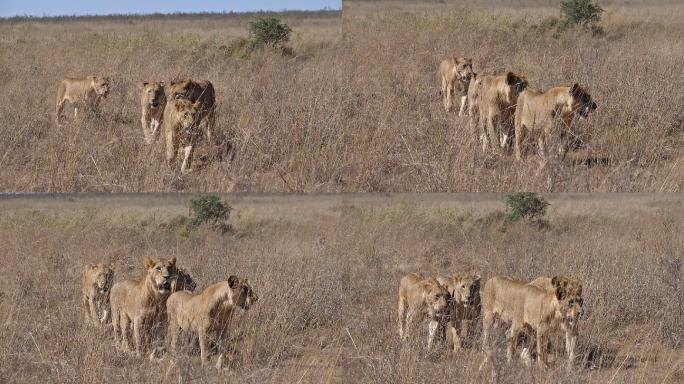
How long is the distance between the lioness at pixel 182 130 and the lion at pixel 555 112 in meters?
3.35

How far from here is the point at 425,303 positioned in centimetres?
976

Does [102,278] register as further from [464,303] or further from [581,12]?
[581,12]

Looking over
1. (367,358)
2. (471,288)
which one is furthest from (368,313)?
(367,358)

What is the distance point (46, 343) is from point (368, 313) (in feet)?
10.6

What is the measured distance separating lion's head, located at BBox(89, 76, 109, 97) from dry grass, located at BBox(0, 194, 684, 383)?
1.55 m

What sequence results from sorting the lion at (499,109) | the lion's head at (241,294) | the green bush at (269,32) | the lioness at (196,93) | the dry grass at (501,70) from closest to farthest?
the lion's head at (241,294)
the dry grass at (501,70)
the lion at (499,109)
the lioness at (196,93)
the green bush at (269,32)

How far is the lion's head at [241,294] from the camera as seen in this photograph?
29.0ft

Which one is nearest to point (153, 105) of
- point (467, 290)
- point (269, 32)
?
point (467, 290)

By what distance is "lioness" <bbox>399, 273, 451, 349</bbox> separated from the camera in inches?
378

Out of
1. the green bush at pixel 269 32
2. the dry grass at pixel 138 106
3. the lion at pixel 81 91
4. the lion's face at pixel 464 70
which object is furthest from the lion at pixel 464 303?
the green bush at pixel 269 32

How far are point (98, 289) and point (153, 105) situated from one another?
242 cm

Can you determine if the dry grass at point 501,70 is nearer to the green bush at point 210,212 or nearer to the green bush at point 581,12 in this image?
the green bush at point 581,12

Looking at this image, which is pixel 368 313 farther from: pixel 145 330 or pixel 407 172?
pixel 145 330

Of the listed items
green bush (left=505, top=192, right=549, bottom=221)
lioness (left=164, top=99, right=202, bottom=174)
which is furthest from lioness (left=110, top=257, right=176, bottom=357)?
green bush (left=505, top=192, right=549, bottom=221)
